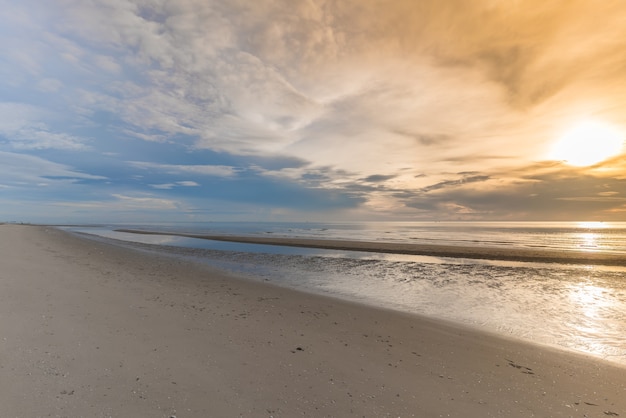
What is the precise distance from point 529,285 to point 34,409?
22937mm

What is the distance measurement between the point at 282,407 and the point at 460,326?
25.9 ft

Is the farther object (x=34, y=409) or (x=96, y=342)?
(x=96, y=342)

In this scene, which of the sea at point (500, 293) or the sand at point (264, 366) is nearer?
the sand at point (264, 366)

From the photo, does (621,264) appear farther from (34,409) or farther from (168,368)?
(34,409)

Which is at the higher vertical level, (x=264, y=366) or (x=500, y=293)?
(x=264, y=366)

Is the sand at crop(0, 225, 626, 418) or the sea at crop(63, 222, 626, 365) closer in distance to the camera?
the sand at crop(0, 225, 626, 418)

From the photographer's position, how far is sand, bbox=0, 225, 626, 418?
4914 mm

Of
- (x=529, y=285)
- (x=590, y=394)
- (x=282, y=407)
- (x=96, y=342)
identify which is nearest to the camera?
(x=282, y=407)

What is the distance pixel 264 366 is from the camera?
626cm

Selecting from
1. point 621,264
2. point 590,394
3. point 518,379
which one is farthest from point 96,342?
point 621,264

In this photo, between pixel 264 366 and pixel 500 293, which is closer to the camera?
pixel 264 366

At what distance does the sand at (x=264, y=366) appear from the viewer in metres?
4.91

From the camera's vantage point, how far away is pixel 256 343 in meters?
7.54

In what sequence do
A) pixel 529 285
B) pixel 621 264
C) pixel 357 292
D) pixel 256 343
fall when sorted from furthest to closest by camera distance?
pixel 621 264 → pixel 529 285 → pixel 357 292 → pixel 256 343
